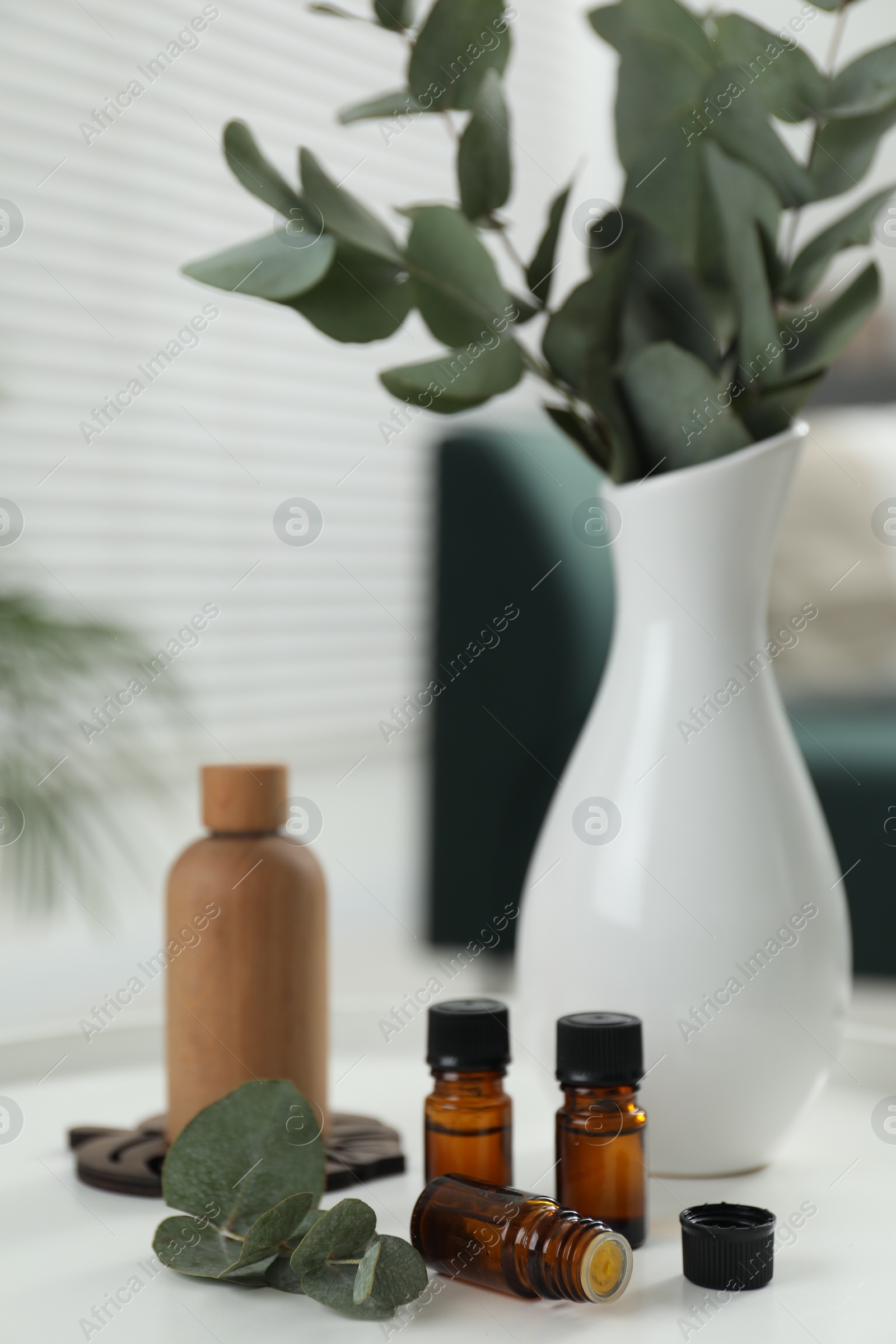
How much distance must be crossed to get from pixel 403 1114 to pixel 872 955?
0.94 m

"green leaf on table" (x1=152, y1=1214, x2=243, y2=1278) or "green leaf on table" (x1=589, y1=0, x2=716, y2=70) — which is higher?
"green leaf on table" (x1=589, y1=0, x2=716, y2=70)

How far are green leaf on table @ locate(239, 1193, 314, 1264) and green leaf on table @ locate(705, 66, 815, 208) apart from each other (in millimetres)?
518

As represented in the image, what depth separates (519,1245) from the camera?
51 cm

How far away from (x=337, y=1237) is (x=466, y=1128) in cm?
10

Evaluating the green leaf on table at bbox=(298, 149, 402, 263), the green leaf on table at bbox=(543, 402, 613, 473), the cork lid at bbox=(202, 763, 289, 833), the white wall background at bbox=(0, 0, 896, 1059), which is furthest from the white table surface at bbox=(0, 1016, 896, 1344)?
the white wall background at bbox=(0, 0, 896, 1059)

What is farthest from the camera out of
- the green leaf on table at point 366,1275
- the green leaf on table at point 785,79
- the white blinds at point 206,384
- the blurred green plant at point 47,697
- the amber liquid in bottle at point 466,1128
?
the white blinds at point 206,384

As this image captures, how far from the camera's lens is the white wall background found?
2.18 m

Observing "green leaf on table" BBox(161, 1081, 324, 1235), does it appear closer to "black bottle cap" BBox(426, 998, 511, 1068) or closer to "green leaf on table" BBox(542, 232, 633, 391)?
"black bottle cap" BBox(426, 998, 511, 1068)

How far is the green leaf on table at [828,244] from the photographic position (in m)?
0.68

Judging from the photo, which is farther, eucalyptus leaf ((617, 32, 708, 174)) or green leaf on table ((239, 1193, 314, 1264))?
eucalyptus leaf ((617, 32, 708, 174))

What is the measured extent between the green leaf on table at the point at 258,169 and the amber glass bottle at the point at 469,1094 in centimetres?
39

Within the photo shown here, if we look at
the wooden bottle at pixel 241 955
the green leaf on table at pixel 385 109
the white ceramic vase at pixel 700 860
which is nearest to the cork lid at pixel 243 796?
the wooden bottle at pixel 241 955

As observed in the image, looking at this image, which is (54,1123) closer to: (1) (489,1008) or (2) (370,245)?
(1) (489,1008)

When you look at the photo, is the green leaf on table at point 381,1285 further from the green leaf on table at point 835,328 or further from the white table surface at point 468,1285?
the green leaf on table at point 835,328
